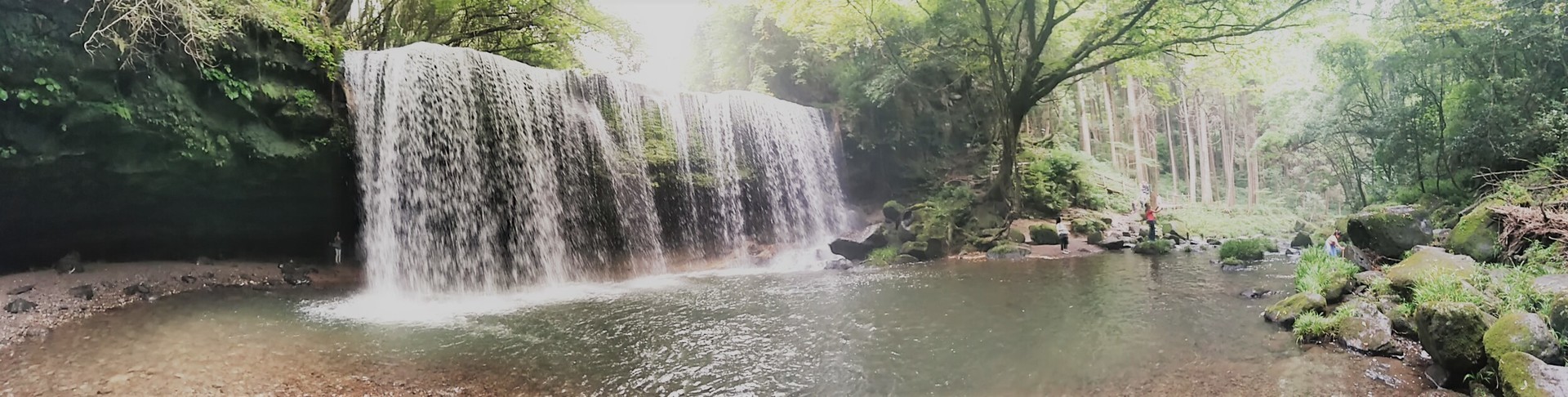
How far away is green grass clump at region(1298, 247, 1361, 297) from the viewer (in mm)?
7422

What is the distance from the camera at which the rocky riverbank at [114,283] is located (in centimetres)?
684

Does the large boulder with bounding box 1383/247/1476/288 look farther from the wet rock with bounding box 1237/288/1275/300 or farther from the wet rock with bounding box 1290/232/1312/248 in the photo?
the wet rock with bounding box 1290/232/1312/248

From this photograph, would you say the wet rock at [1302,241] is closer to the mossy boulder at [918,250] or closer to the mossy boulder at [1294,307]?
the mossy boulder at [918,250]

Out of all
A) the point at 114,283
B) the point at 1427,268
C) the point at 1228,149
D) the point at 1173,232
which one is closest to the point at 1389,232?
the point at 1427,268

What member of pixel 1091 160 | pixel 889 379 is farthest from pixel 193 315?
pixel 1091 160

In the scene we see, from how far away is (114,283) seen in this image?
839 cm

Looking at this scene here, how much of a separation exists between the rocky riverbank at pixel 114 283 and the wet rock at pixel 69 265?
0.03 metres

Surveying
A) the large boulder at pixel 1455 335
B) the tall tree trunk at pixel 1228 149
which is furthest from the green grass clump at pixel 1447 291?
the tall tree trunk at pixel 1228 149

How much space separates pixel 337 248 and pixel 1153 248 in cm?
1635

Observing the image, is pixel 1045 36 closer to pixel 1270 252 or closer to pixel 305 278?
pixel 1270 252

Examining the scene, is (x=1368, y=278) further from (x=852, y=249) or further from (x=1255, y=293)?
(x=852, y=249)

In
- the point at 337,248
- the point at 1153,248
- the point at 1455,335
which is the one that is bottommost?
the point at 1153,248

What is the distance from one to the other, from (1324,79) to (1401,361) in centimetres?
1696

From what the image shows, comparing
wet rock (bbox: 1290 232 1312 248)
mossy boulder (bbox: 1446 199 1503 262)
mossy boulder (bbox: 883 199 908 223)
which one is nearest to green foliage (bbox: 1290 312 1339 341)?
mossy boulder (bbox: 1446 199 1503 262)
